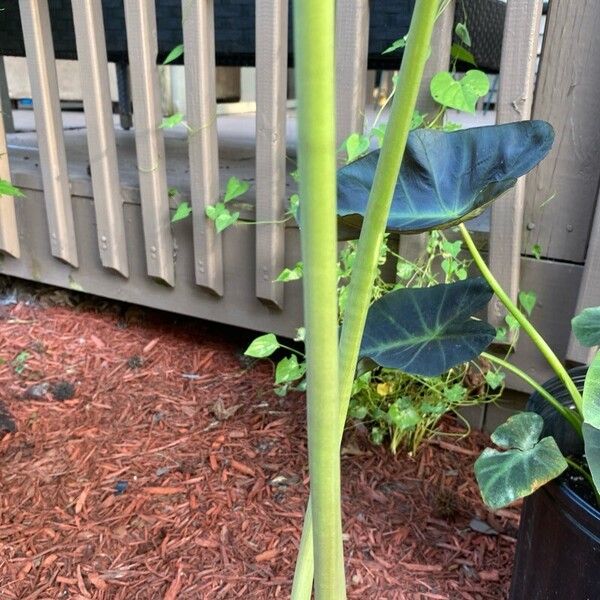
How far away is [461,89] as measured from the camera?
121cm

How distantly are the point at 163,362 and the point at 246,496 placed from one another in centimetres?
70

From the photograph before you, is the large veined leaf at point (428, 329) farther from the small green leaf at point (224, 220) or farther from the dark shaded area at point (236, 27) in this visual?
the dark shaded area at point (236, 27)

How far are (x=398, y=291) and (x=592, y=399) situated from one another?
16.7 inches

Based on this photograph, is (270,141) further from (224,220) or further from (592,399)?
(592,399)

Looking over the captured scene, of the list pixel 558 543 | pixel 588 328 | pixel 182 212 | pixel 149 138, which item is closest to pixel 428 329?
pixel 588 328

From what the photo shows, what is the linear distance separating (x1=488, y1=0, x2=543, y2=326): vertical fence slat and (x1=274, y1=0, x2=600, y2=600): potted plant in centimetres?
36

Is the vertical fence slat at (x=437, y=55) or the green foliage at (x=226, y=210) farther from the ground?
the vertical fence slat at (x=437, y=55)

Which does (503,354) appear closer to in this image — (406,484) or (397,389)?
(397,389)

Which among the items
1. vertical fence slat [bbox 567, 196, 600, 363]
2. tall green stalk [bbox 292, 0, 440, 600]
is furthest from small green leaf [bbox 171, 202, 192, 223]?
tall green stalk [bbox 292, 0, 440, 600]

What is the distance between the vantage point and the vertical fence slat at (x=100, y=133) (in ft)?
5.33

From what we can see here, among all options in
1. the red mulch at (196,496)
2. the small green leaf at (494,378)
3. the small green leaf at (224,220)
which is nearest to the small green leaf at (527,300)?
the small green leaf at (494,378)

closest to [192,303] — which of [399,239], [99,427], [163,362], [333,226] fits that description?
[163,362]

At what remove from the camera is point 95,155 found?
1752mm

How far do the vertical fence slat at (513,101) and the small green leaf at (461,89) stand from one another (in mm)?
43
